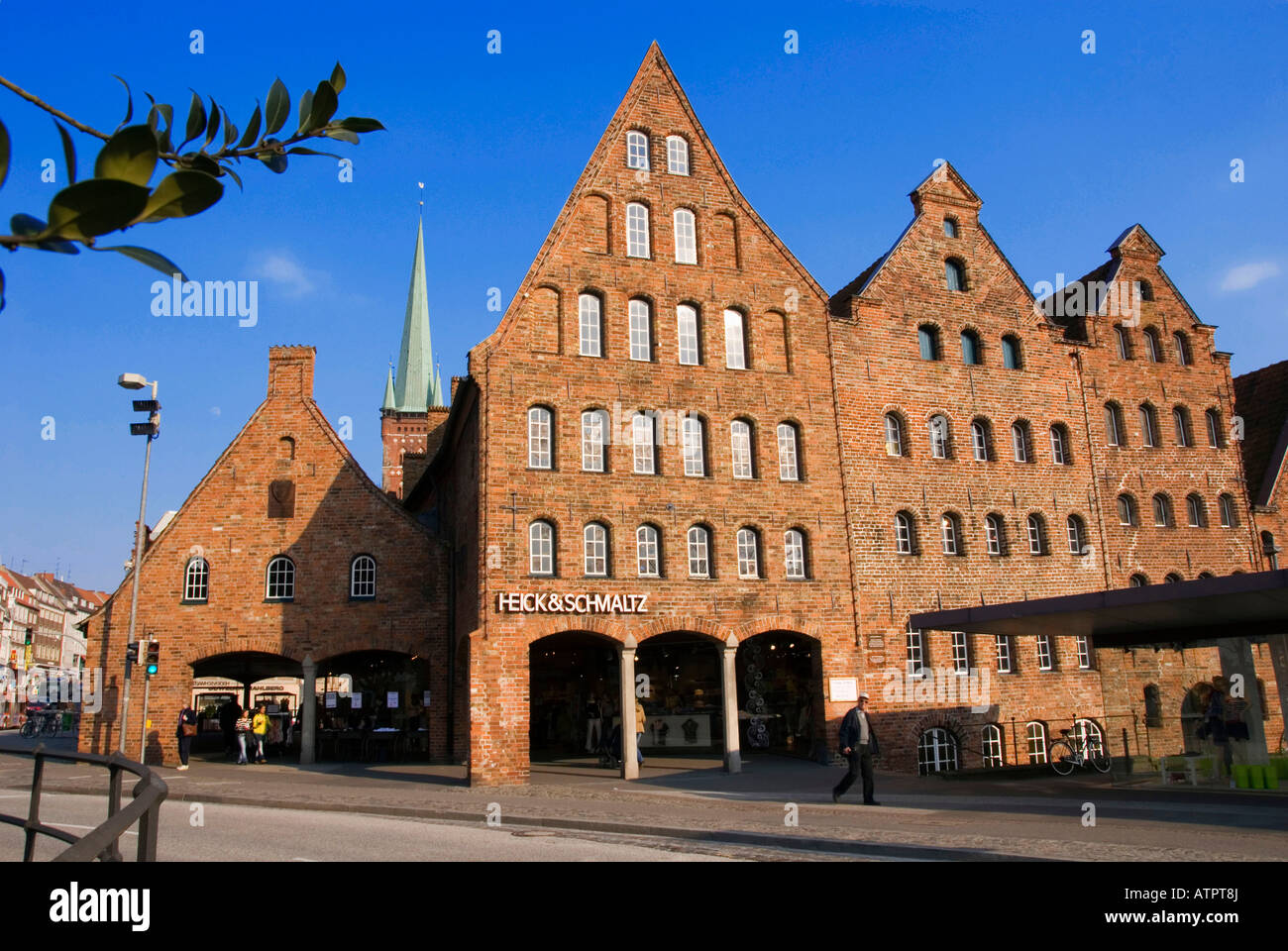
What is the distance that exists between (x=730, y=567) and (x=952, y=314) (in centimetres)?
1072

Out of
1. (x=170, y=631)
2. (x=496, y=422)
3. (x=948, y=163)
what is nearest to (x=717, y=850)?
(x=496, y=422)

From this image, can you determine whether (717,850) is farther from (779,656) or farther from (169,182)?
(779,656)

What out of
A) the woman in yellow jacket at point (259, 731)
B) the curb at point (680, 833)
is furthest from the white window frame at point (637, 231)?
the woman in yellow jacket at point (259, 731)

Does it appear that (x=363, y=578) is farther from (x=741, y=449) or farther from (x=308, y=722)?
(x=741, y=449)

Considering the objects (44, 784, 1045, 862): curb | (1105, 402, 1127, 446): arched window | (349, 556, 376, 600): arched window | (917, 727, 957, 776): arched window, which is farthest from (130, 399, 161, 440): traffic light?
(1105, 402, 1127, 446): arched window

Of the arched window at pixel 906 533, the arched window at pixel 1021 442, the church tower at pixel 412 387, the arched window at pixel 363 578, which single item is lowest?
the arched window at pixel 363 578

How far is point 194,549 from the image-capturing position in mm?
27828

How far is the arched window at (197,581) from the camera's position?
27.7 meters

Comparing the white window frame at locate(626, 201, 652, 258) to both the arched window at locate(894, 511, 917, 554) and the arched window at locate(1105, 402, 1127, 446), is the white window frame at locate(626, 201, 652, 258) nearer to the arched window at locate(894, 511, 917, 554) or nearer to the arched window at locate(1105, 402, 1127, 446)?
the arched window at locate(894, 511, 917, 554)

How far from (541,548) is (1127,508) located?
18427mm

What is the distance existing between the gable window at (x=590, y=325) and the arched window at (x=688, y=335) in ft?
6.64

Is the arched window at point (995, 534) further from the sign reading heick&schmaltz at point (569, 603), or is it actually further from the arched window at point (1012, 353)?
the sign reading heick&schmaltz at point (569, 603)

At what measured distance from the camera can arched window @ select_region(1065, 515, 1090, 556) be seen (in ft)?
97.3

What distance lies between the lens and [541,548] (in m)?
23.9
